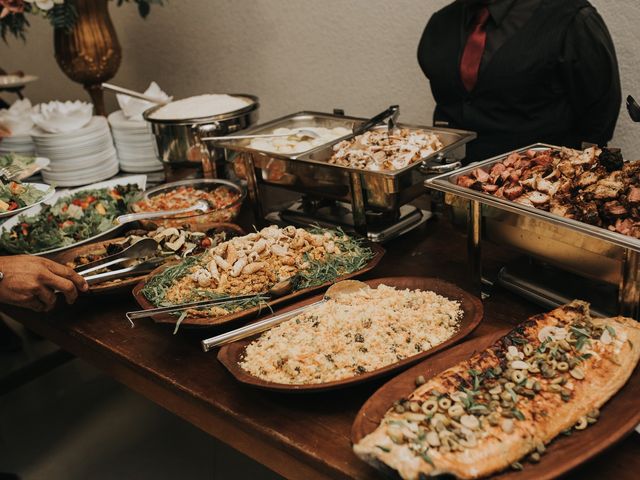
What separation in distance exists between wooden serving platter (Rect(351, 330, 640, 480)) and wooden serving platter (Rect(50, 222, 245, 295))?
756 mm

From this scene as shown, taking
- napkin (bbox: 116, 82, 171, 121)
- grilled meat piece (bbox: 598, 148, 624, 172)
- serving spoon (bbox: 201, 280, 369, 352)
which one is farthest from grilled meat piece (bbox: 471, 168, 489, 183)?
napkin (bbox: 116, 82, 171, 121)

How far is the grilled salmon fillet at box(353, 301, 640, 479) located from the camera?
85cm

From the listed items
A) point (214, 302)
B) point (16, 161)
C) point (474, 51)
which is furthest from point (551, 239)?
point (16, 161)

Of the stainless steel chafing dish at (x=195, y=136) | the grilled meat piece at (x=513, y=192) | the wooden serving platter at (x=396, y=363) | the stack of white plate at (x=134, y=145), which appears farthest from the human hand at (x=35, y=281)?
the stack of white plate at (x=134, y=145)

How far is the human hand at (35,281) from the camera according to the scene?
56.1 inches

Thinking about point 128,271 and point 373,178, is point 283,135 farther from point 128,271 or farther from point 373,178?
point 128,271

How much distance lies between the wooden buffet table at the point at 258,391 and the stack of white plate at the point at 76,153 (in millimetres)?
996

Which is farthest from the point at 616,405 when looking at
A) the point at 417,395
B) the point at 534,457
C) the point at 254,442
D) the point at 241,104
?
the point at 241,104

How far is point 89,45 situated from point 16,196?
1.33m

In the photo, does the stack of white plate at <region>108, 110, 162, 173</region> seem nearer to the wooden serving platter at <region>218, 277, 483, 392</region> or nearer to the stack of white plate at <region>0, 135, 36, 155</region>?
the stack of white plate at <region>0, 135, 36, 155</region>

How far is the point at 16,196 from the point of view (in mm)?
1852

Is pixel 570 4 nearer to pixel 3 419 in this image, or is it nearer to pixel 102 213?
Result: pixel 102 213

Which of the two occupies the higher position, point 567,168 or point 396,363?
point 567,168

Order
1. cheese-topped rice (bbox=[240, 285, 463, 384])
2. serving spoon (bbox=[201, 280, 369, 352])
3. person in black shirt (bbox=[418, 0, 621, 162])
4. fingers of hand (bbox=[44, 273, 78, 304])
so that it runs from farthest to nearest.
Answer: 1. person in black shirt (bbox=[418, 0, 621, 162])
2. fingers of hand (bbox=[44, 273, 78, 304])
3. serving spoon (bbox=[201, 280, 369, 352])
4. cheese-topped rice (bbox=[240, 285, 463, 384])
